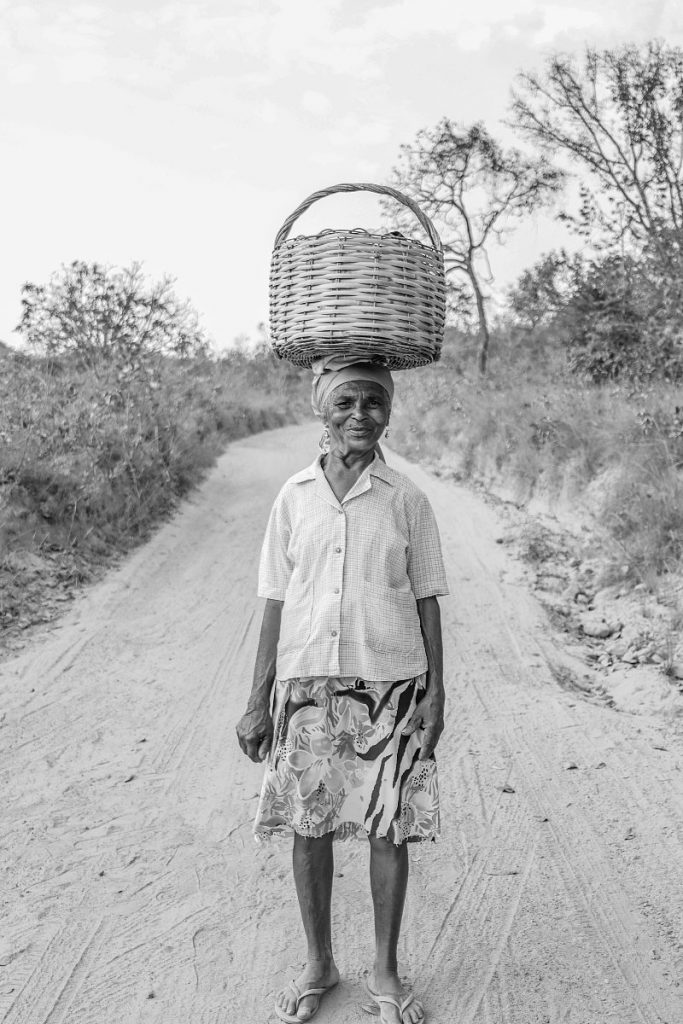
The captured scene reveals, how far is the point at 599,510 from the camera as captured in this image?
7141 mm

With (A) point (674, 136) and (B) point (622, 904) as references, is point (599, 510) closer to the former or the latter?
(B) point (622, 904)

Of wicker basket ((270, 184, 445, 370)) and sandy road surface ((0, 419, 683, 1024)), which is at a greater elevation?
wicker basket ((270, 184, 445, 370))

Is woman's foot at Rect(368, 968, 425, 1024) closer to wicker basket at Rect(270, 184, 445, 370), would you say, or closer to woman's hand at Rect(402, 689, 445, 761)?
woman's hand at Rect(402, 689, 445, 761)

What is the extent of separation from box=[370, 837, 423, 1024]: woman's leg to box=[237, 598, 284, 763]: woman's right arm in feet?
1.35

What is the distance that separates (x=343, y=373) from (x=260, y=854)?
1.90m

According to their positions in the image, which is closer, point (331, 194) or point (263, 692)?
→ point (263, 692)

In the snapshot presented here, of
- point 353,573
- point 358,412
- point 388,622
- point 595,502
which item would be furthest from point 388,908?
point 595,502

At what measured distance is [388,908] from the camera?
2.24m

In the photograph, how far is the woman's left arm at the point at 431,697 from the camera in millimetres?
2262

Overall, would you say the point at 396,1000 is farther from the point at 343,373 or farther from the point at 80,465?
the point at 80,465

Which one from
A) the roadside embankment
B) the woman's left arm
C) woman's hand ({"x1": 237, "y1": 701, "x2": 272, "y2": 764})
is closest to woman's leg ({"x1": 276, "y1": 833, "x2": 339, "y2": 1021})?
woman's hand ({"x1": 237, "y1": 701, "x2": 272, "y2": 764})

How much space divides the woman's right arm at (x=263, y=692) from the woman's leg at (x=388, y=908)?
411mm

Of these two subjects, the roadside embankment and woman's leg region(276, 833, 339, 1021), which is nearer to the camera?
woman's leg region(276, 833, 339, 1021)

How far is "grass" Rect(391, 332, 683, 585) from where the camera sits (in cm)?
596
